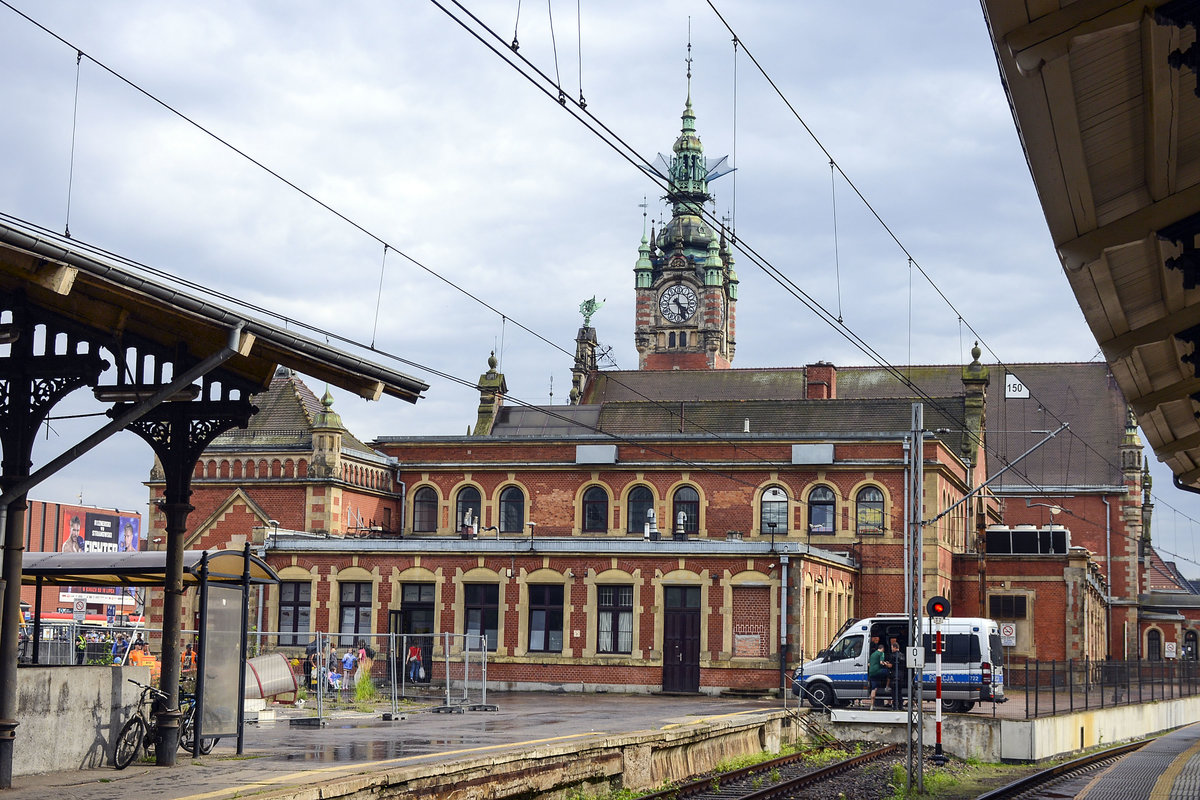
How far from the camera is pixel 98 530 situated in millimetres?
124000

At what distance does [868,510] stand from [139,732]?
3395 centimetres

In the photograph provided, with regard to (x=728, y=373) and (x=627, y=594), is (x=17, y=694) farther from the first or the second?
(x=728, y=373)

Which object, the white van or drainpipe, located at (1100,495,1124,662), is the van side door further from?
drainpipe, located at (1100,495,1124,662)

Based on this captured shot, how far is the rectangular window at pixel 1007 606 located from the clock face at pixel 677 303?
65.8 meters

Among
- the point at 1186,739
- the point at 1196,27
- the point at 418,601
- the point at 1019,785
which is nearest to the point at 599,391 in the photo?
the point at 418,601

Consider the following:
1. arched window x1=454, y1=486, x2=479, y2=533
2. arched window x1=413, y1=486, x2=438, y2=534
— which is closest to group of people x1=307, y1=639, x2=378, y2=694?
arched window x1=454, y1=486, x2=479, y2=533

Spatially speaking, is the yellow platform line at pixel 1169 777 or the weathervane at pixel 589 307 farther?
the weathervane at pixel 589 307

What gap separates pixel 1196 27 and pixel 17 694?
1136 cm

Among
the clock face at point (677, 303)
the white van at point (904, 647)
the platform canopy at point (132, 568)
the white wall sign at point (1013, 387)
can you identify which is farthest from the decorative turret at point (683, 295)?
the platform canopy at point (132, 568)

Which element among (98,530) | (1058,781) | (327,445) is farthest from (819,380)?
(98,530)

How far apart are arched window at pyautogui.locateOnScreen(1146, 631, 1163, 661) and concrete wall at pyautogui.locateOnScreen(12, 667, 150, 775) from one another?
235 feet

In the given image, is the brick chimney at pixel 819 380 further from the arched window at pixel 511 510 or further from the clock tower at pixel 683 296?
the clock tower at pixel 683 296

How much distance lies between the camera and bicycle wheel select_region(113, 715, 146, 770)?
14000 mm

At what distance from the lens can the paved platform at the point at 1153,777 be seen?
18.1 meters
